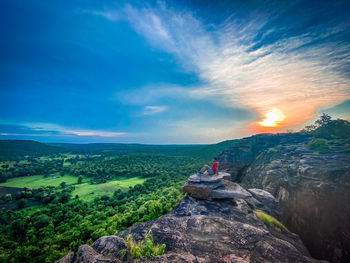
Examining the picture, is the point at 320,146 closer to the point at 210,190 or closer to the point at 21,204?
the point at 210,190

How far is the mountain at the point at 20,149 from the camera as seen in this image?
137 m

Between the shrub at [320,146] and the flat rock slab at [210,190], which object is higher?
the shrub at [320,146]

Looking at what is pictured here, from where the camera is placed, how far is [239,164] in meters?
36.9

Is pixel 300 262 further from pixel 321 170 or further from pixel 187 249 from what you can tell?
pixel 321 170

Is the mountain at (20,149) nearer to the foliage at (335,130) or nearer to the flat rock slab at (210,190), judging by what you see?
the flat rock slab at (210,190)

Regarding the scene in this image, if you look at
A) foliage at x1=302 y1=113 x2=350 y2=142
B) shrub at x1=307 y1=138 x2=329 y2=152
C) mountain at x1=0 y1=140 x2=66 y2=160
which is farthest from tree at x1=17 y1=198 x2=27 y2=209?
mountain at x1=0 y1=140 x2=66 y2=160

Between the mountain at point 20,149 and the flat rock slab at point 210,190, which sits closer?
the flat rock slab at point 210,190

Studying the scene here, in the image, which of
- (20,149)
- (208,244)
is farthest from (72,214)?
(20,149)

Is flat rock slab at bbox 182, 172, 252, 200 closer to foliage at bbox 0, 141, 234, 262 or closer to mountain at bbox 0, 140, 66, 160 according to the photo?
foliage at bbox 0, 141, 234, 262

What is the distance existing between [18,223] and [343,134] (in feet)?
262

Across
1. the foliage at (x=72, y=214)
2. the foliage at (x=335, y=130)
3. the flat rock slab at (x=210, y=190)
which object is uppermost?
the foliage at (x=335, y=130)

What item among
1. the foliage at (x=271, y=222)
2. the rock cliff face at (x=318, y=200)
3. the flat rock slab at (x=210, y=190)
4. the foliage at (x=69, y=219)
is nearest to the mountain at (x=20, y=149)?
the foliage at (x=69, y=219)

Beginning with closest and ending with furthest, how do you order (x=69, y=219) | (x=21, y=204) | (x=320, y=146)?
(x=320, y=146)
(x=69, y=219)
(x=21, y=204)

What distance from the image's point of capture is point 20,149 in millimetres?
155000
